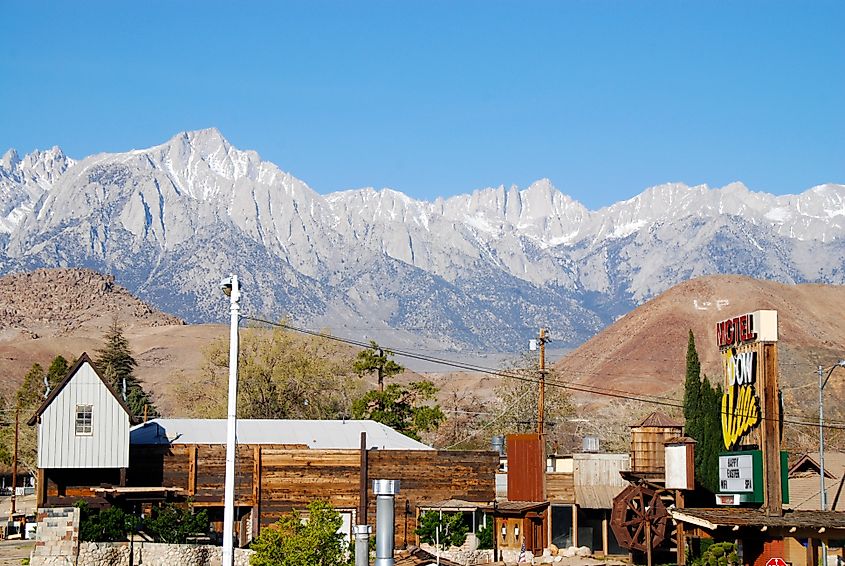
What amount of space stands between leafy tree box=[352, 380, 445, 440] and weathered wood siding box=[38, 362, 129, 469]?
22378 mm

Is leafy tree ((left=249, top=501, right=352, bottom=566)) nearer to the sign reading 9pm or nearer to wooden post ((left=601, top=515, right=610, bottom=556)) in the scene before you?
the sign reading 9pm

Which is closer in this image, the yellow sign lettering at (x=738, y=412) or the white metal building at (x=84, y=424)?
the yellow sign lettering at (x=738, y=412)

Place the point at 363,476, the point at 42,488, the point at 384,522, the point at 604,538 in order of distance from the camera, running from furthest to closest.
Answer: the point at 604,538
the point at 363,476
the point at 42,488
the point at 384,522

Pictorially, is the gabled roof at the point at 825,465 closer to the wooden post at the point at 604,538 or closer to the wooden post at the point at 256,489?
the wooden post at the point at 604,538

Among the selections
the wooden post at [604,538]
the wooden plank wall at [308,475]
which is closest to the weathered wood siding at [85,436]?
the wooden plank wall at [308,475]

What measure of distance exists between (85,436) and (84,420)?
633 millimetres

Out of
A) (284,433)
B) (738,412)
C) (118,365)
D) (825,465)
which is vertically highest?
(118,365)

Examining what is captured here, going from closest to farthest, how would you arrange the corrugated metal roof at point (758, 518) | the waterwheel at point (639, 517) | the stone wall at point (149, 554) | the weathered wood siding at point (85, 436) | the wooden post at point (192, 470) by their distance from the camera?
the corrugated metal roof at point (758, 518) < the stone wall at point (149, 554) < the waterwheel at point (639, 517) < the weathered wood siding at point (85, 436) < the wooden post at point (192, 470)

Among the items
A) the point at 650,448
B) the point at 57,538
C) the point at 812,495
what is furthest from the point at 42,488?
the point at 812,495

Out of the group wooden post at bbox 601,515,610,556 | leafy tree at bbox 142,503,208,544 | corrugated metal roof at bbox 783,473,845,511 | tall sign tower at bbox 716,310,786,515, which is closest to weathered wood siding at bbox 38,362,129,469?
leafy tree at bbox 142,503,208,544

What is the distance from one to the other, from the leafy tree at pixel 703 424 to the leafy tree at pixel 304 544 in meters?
24.4

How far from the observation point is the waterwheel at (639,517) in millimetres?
50500

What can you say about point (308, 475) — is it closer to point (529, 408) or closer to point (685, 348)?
point (529, 408)

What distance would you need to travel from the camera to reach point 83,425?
173 ft
